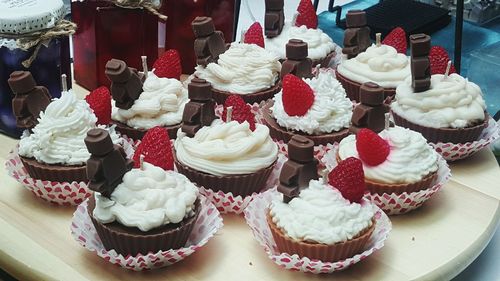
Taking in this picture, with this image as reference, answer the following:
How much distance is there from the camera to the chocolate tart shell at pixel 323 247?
65.0 inches

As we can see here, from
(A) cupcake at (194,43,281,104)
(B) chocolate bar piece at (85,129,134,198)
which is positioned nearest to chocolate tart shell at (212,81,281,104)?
(A) cupcake at (194,43,281,104)

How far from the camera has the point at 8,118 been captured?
224 cm

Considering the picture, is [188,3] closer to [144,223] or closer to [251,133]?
[251,133]

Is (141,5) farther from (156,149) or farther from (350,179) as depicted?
(350,179)

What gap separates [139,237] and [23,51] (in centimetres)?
78

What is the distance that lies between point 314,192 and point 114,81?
67 centimetres

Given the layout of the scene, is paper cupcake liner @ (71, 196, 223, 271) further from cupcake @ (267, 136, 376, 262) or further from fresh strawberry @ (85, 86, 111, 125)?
fresh strawberry @ (85, 86, 111, 125)

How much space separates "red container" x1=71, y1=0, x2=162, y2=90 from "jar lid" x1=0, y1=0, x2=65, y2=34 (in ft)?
0.83

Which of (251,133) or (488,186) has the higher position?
(251,133)

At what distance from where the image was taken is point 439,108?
84.9 inches

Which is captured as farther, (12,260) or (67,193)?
(67,193)

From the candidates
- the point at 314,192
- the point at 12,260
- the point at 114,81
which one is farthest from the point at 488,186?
the point at 12,260

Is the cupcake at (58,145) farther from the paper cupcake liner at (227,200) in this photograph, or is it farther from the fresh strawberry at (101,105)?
the paper cupcake liner at (227,200)

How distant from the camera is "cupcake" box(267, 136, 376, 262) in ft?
5.42
